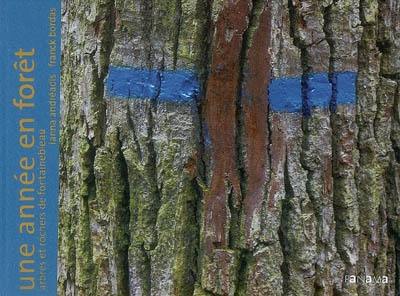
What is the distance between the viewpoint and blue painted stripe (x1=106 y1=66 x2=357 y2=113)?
1.09 meters

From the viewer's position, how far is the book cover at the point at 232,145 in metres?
1.08

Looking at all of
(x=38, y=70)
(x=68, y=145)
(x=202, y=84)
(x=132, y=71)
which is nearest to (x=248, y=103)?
(x=202, y=84)

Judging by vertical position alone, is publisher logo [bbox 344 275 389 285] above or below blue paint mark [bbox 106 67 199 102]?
below

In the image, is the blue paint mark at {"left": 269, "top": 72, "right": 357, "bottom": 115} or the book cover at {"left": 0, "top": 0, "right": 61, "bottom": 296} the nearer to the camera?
the blue paint mark at {"left": 269, "top": 72, "right": 357, "bottom": 115}

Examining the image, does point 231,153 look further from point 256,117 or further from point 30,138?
point 30,138

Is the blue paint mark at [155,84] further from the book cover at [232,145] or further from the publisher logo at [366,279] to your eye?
the publisher logo at [366,279]

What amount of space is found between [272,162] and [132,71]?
11.3 inches

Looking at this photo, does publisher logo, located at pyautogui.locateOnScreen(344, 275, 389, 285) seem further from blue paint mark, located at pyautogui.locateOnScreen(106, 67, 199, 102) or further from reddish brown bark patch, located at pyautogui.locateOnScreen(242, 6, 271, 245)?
blue paint mark, located at pyautogui.locateOnScreen(106, 67, 199, 102)

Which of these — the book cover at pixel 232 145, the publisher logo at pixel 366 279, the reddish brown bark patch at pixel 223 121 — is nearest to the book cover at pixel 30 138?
the book cover at pixel 232 145

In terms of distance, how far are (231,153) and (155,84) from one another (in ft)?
0.58

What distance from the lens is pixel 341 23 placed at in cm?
110

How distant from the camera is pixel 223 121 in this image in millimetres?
1080

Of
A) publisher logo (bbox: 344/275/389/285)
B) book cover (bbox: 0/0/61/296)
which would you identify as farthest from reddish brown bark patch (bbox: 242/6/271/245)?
book cover (bbox: 0/0/61/296)

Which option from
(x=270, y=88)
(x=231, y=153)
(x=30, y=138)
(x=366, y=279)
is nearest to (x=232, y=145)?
(x=231, y=153)
